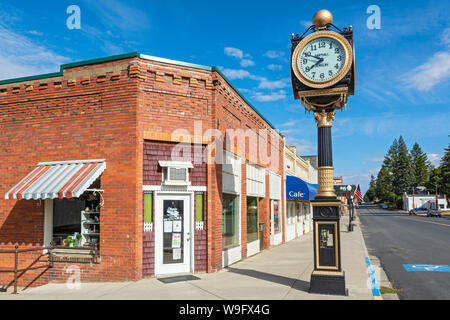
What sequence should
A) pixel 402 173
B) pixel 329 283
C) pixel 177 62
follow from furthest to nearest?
1. pixel 402 173
2. pixel 177 62
3. pixel 329 283

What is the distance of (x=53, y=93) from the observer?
33.7ft

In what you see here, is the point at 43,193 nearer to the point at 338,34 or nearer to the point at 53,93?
the point at 53,93

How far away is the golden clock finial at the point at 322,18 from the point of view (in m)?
8.30

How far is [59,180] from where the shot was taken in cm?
916

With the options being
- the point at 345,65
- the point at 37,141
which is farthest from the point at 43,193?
the point at 345,65

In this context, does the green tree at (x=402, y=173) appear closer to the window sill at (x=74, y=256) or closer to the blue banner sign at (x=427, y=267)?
the blue banner sign at (x=427, y=267)

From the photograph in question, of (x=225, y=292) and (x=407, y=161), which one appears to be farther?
(x=407, y=161)

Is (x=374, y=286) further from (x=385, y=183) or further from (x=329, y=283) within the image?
(x=385, y=183)

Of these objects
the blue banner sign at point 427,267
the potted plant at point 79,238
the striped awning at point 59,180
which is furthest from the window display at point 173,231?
the blue banner sign at point 427,267

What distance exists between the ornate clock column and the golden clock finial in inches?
76.9

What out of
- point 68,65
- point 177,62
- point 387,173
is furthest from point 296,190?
point 387,173

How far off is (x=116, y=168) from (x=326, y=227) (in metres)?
5.36

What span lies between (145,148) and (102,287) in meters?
3.53

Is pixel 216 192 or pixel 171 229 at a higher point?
pixel 216 192
